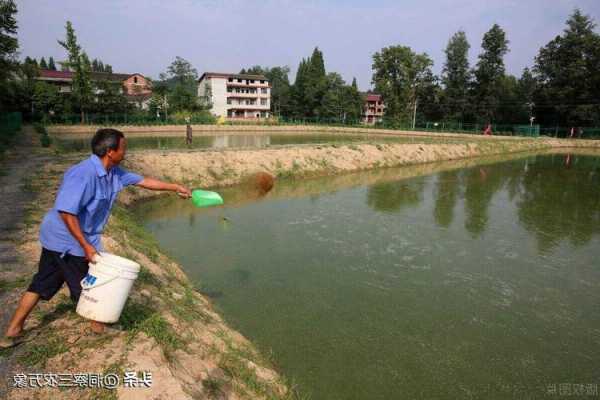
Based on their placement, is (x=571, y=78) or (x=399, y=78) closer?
(x=571, y=78)

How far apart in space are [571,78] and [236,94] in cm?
5281

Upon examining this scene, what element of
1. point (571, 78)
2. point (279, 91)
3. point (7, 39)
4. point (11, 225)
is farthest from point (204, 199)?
point (279, 91)

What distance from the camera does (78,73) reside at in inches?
1647

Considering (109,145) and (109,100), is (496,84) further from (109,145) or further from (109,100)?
(109,145)

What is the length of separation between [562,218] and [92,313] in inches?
579

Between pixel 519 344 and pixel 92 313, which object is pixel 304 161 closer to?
pixel 519 344

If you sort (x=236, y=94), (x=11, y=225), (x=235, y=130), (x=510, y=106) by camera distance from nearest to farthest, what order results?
(x=11, y=225) → (x=235, y=130) → (x=510, y=106) → (x=236, y=94)

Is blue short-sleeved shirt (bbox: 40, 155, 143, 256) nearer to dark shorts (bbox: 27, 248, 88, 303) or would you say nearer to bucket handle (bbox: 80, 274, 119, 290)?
dark shorts (bbox: 27, 248, 88, 303)

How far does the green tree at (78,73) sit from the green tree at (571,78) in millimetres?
59423

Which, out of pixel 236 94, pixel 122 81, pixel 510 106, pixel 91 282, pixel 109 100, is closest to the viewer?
pixel 91 282

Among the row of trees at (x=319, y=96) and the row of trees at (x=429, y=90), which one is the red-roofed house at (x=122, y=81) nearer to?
the row of trees at (x=429, y=90)

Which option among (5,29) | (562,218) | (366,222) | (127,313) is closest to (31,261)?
(127,313)

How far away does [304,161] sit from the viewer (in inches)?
792

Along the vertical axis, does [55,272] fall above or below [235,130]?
below
